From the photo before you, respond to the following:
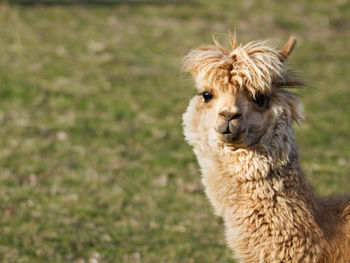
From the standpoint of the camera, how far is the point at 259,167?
396cm

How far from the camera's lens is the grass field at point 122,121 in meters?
6.52

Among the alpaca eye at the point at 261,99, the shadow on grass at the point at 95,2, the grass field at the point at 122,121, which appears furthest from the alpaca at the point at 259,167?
the shadow on grass at the point at 95,2

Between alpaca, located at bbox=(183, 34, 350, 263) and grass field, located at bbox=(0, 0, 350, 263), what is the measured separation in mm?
592

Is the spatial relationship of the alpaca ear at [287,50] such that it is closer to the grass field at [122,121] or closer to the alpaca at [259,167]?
the alpaca at [259,167]

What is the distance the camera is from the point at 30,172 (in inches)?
331

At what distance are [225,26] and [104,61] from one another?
15.0 feet

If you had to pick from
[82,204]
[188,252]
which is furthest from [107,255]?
[82,204]

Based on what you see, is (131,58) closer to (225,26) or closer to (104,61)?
(104,61)

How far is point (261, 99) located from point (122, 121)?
22.7ft

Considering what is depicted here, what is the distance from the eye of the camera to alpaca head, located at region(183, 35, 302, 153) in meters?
3.97

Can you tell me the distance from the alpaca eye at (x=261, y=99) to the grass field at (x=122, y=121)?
57cm

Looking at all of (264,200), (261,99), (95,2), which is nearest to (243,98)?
(261,99)

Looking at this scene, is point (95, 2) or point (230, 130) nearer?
point (230, 130)

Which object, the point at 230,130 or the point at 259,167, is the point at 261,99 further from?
the point at 259,167
